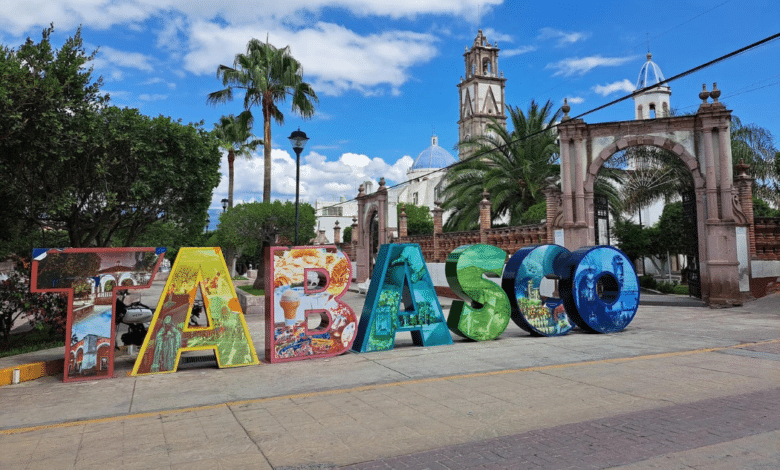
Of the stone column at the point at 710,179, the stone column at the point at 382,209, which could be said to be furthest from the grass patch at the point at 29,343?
the stone column at the point at 710,179

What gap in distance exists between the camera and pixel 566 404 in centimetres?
599

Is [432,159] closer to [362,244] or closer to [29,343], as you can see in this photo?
[362,244]

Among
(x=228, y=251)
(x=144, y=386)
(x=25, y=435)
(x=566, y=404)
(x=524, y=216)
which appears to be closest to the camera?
(x=25, y=435)

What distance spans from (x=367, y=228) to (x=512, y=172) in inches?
355

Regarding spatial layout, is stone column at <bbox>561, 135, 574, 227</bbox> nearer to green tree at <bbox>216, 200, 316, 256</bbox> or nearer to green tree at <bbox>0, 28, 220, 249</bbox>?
green tree at <bbox>0, 28, 220, 249</bbox>

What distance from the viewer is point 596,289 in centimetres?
1130

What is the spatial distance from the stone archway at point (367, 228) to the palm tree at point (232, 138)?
7288 mm

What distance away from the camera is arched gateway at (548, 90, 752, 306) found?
16.3m

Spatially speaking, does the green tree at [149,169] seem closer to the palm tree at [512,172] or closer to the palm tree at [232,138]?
the palm tree at [232,138]

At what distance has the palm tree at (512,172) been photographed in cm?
2420

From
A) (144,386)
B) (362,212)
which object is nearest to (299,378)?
(144,386)

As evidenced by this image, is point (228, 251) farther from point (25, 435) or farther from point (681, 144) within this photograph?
point (25, 435)

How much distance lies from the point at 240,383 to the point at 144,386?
1314mm

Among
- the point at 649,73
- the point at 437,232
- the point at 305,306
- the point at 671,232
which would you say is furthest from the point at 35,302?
the point at 649,73
